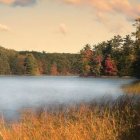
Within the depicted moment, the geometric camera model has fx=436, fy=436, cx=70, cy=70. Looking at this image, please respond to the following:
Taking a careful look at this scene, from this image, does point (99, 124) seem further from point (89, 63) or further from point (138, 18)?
point (89, 63)

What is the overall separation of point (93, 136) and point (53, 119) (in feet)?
11.1

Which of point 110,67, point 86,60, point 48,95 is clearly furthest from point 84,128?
point 86,60

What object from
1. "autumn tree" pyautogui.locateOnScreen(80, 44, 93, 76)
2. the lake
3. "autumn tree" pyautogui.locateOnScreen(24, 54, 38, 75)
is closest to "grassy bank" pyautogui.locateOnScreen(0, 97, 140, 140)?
the lake

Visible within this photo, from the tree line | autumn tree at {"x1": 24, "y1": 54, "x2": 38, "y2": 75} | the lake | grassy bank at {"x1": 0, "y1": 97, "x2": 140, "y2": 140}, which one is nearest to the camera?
grassy bank at {"x1": 0, "y1": 97, "x2": 140, "y2": 140}

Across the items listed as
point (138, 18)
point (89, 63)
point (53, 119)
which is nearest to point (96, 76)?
point (89, 63)

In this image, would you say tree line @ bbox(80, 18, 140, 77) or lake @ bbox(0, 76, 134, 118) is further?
tree line @ bbox(80, 18, 140, 77)

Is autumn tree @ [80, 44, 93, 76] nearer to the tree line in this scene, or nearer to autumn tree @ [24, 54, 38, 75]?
the tree line

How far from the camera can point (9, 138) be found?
1648 centimetres

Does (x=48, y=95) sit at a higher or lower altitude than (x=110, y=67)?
lower

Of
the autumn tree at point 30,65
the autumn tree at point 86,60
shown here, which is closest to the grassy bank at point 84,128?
the autumn tree at point 86,60

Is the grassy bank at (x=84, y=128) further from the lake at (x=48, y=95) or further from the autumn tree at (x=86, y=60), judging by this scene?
the autumn tree at (x=86, y=60)

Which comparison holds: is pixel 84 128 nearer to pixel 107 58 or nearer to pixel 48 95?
pixel 48 95

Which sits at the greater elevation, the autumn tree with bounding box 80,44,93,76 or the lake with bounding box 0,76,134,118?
the autumn tree with bounding box 80,44,93,76

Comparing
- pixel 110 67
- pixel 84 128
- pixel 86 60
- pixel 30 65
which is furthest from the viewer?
pixel 30 65
